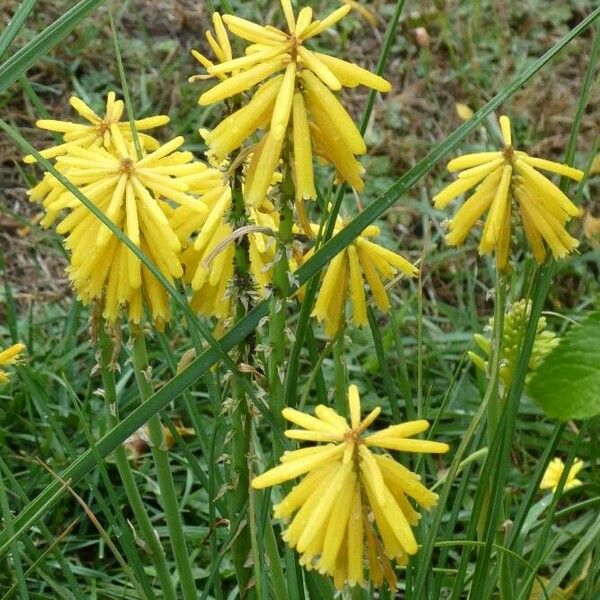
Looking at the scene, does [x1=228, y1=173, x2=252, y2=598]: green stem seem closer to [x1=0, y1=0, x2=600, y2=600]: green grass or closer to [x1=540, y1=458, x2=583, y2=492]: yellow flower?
[x1=0, y1=0, x2=600, y2=600]: green grass

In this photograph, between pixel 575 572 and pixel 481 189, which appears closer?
pixel 481 189

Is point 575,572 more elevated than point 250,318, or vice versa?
point 250,318

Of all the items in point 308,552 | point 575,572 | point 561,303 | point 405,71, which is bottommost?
point 575,572

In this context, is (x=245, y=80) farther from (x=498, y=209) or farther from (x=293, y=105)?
(x=498, y=209)

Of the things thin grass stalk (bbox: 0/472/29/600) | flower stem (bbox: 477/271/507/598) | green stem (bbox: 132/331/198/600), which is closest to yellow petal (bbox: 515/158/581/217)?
flower stem (bbox: 477/271/507/598)

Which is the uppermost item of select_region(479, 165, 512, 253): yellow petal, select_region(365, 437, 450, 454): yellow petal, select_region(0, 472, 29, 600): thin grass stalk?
select_region(479, 165, 512, 253): yellow petal

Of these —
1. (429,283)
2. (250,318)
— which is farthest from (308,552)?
(429,283)

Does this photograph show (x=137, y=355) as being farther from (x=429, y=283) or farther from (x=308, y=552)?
(x=429, y=283)
